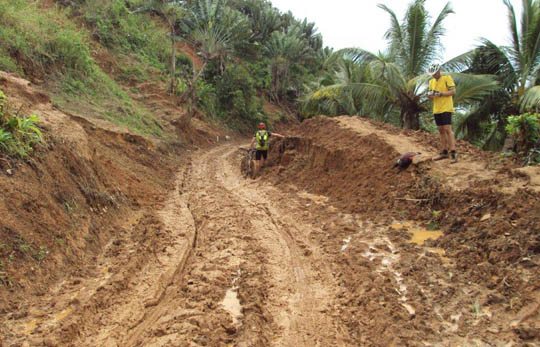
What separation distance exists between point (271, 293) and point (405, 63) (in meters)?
11.5

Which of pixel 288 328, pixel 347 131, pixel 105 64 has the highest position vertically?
pixel 105 64

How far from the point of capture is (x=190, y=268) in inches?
188

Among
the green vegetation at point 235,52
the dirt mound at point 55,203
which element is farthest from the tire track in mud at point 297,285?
the green vegetation at point 235,52

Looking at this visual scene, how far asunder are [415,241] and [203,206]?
444 cm

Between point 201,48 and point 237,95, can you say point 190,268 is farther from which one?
point 237,95

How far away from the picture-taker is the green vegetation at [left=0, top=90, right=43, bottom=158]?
501 centimetres

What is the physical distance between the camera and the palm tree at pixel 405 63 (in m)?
11.9

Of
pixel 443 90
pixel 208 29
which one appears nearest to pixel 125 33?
pixel 208 29

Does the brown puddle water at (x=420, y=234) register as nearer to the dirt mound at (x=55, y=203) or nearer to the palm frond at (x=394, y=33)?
the dirt mound at (x=55, y=203)

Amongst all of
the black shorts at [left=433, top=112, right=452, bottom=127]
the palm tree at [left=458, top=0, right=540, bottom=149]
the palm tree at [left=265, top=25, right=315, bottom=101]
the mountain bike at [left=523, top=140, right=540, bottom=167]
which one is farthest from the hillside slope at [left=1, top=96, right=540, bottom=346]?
the palm tree at [left=265, top=25, right=315, bottom=101]

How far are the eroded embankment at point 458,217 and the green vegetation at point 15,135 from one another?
5029 mm

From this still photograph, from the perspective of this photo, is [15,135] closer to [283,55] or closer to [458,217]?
[458,217]

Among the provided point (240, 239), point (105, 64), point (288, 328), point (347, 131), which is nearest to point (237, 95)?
point (105, 64)

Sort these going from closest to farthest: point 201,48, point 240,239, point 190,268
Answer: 1. point 190,268
2. point 240,239
3. point 201,48
